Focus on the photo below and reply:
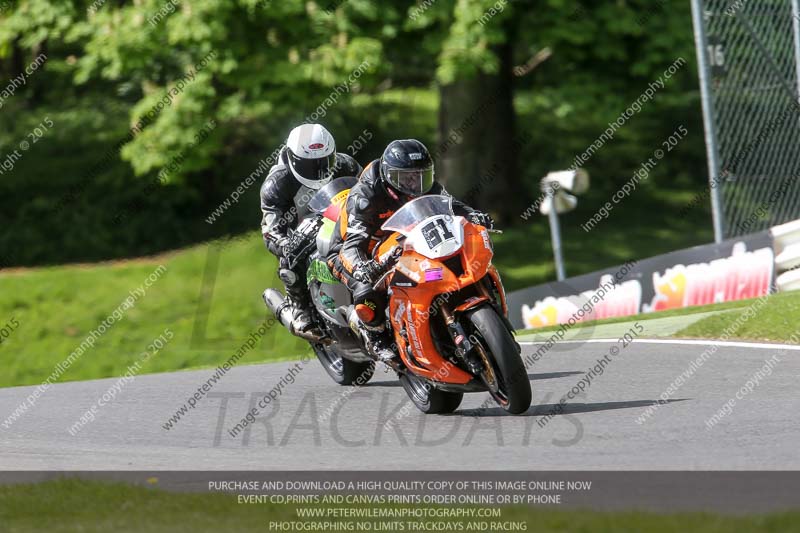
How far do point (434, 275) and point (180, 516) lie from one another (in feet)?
8.76

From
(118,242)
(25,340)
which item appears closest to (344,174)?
(25,340)

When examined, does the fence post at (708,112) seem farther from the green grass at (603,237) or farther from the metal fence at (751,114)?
the green grass at (603,237)

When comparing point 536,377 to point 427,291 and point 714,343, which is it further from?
point 427,291

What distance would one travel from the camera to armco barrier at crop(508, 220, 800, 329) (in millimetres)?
13594

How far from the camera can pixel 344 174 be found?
10.6 meters

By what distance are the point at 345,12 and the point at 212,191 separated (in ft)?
26.1

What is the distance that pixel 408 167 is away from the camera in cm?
835

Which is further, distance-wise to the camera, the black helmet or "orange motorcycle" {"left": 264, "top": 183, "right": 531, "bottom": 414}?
the black helmet

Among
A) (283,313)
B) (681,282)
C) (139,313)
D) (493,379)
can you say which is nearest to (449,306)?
(493,379)

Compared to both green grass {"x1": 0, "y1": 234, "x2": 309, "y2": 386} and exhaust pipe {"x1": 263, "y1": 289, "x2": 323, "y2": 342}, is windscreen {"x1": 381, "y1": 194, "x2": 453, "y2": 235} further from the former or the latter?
green grass {"x1": 0, "y1": 234, "x2": 309, "y2": 386}

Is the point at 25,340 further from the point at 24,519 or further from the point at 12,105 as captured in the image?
the point at 24,519

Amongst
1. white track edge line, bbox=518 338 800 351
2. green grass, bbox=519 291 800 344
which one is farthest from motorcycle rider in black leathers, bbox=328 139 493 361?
green grass, bbox=519 291 800 344

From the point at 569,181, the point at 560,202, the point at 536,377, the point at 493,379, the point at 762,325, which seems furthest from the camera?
the point at 560,202

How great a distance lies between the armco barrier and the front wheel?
21.1ft
